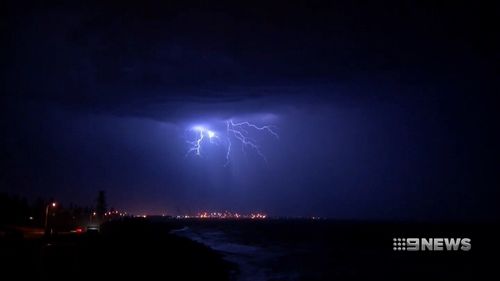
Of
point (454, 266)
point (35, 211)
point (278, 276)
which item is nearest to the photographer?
point (278, 276)

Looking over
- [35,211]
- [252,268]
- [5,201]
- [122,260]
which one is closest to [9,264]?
[122,260]

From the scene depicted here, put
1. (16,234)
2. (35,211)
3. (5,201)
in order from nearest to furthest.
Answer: (16,234), (5,201), (35,211)

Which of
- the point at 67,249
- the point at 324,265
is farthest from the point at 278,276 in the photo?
the point at 67,249

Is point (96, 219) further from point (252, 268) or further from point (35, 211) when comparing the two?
point (252, 268)

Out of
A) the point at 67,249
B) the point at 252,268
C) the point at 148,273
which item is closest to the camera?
the point at 67,249

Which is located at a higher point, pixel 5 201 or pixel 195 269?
pixel 5 201

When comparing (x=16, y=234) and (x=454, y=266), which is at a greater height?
(x=16, y=234)

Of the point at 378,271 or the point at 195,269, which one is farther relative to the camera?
the point at 378,271

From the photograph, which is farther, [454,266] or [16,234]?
[454,266]

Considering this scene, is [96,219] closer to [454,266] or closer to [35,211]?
[35,211]
